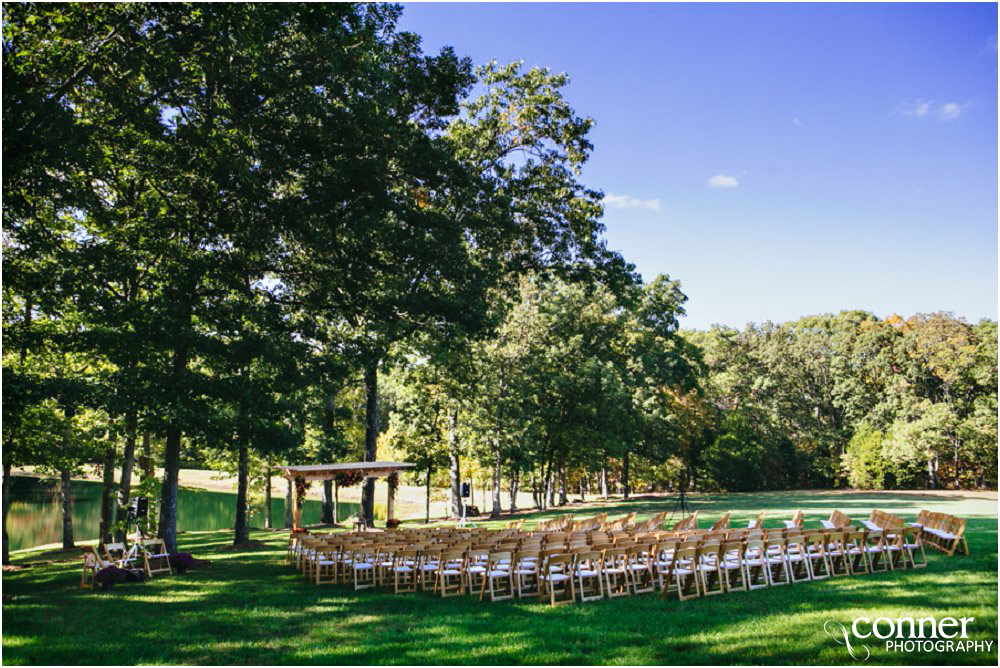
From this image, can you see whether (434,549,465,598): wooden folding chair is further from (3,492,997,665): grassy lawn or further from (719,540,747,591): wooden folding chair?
(719,540,747,591): wooden folding chair

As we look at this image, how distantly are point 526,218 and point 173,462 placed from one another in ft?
38.6

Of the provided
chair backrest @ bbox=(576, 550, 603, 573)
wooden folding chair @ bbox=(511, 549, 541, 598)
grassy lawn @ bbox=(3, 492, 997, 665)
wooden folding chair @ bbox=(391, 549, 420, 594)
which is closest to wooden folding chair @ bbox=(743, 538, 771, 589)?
grassy lawn @ bbox=(3, 492, 997, 665)

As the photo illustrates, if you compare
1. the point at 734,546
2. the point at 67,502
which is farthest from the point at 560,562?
the point at 67,502

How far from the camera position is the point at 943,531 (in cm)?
1230

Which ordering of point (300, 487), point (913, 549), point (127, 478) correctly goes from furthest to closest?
point (127, 478)
point (300, 487)
point (913, 549)

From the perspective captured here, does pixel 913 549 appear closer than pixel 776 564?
No

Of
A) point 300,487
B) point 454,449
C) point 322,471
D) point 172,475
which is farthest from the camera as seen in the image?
point 454,449

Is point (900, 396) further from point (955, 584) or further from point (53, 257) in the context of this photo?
point (53, 257)

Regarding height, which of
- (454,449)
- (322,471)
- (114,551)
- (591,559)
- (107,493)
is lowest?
(114,551)

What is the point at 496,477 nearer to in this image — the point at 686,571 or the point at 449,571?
the point at 449,571

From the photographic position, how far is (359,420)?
1406 inches

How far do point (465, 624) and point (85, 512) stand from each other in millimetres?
43065

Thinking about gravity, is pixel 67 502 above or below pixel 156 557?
above

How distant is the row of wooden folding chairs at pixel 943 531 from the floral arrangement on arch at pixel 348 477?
1391cm
